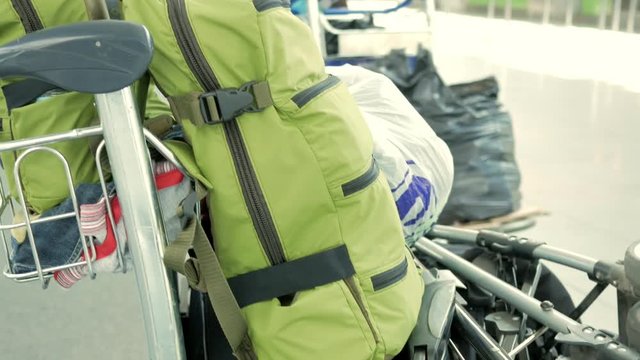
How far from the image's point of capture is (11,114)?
816 mm

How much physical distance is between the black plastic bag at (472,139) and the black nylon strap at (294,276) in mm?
1765

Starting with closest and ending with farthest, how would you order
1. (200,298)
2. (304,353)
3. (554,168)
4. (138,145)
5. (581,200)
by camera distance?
Answer: (138,145), (304,353), (200,298), (581,200), (554,168)

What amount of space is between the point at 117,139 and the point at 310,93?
9.9 inches

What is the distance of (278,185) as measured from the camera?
34.5 inches

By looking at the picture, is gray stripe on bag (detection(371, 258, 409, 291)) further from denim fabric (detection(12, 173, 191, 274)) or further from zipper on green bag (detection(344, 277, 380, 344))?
denim fabric (detection(12, 173, 191, 274))

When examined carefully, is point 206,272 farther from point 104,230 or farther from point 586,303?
point 586,303

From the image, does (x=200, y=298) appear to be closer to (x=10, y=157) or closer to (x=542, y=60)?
(x=10, y=157)

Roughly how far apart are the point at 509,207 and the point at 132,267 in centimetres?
209

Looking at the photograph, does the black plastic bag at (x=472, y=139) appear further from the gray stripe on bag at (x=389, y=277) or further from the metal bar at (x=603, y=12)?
the metal bar at (x=603, y=12)

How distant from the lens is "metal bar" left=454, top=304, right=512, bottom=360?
111cm

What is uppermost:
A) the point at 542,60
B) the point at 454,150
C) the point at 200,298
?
the point at 200,298

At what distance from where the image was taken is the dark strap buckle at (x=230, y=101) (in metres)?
0.82

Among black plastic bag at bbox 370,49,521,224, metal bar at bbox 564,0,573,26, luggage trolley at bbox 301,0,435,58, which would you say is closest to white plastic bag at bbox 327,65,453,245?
black plastic bag at bbox 370,49,521,224

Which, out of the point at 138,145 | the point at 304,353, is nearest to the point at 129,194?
the point at 138,145
